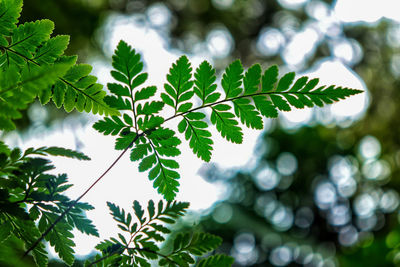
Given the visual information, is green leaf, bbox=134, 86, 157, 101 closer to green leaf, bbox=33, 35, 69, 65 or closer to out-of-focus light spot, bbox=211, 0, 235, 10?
green leaf, bbox=33, 35, 69, 65

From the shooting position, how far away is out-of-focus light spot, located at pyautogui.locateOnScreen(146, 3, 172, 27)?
19.9ft

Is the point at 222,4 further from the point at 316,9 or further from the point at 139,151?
the point at 139,151

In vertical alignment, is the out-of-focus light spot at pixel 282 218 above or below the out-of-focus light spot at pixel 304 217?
below

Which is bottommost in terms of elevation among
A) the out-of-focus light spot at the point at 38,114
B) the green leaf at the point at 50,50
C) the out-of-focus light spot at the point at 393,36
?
the out-of-focus light spot at the point at 38,114

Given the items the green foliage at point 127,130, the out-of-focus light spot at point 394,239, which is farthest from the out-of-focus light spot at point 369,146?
A: the green foliage at point 127,130

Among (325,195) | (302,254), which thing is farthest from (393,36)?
(302,254)

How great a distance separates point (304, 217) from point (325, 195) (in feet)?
2.05

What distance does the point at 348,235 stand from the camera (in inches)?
255

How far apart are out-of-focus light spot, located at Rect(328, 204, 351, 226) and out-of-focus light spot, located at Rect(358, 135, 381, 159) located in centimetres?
112

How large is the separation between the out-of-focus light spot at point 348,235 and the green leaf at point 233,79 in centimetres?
674

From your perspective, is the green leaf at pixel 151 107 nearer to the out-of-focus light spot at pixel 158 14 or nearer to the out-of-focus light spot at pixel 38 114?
the out-of-focus light spot at pixel 38 114

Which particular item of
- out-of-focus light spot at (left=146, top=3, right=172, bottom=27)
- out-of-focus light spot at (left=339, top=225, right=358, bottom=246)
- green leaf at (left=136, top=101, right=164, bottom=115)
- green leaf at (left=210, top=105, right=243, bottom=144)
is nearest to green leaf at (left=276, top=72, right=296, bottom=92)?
green leaf at (left=210, top=105, right=243, bottom=144)

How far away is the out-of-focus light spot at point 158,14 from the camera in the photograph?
6051 mm

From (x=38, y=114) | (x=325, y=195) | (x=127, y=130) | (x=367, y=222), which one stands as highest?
(x=367, y=222)
